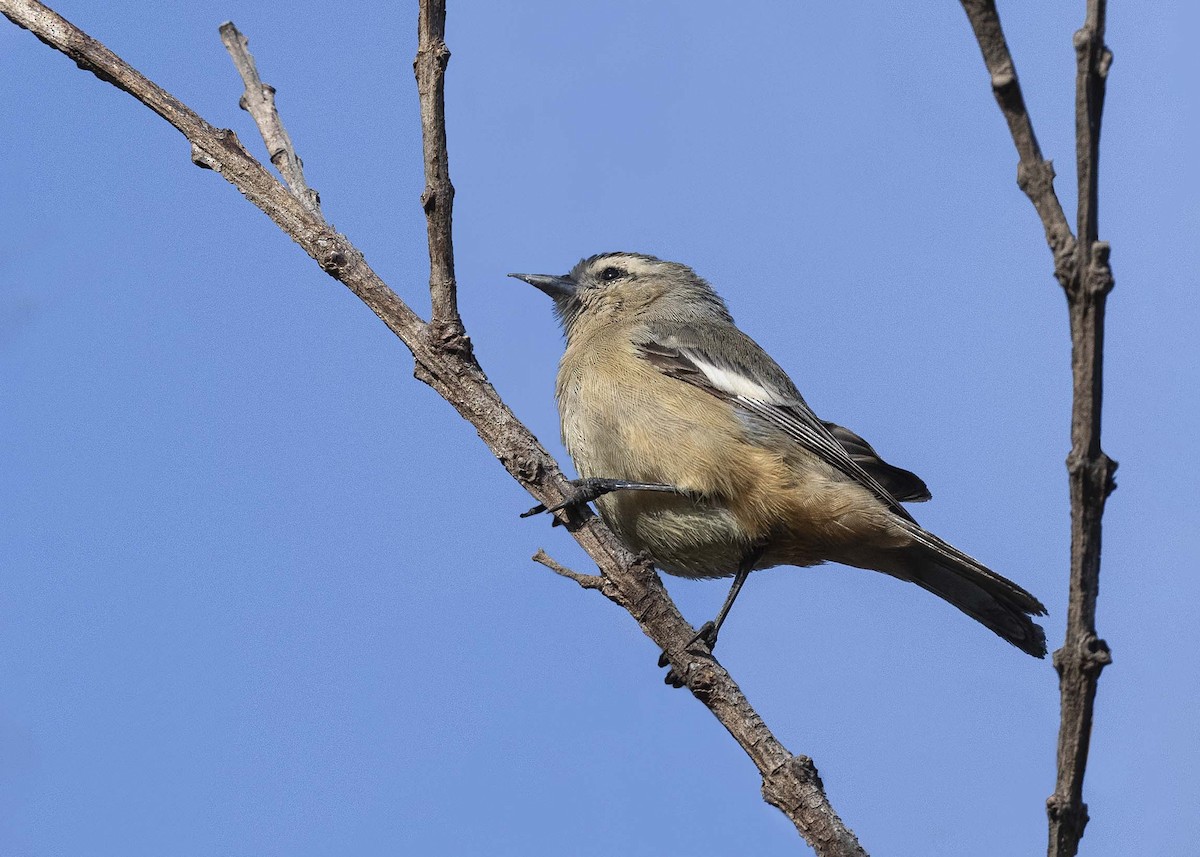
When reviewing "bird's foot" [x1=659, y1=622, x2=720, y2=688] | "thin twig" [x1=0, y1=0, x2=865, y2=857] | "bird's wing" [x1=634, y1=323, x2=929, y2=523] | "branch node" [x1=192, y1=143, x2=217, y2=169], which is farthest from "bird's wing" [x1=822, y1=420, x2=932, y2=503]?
"branch node" [x1=192, y1=143, x2=217, y2=169]

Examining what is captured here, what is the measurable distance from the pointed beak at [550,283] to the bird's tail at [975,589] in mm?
2864

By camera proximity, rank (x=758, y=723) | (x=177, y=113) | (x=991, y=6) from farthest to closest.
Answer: (x=177, y=113), (x=758, y=723), (x=991, y=6)

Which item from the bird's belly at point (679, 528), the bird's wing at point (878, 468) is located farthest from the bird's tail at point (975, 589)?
the bird's belly at point (679, 528)

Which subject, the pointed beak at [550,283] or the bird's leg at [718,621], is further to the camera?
the pointed beak at [550,283]

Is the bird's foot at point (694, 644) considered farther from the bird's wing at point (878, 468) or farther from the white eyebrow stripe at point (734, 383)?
the bird's wing at point (878, 468)

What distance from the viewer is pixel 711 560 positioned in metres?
6.57

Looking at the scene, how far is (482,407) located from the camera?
4.89 m

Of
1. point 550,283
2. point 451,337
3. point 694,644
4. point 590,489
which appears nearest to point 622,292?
point 550,283

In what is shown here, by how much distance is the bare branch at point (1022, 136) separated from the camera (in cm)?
255

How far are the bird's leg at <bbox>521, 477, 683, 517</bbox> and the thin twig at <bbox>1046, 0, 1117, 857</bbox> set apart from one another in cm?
237

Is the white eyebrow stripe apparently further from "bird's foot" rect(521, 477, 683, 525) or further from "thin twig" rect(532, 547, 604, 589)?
"thin twig" rect(532, 547, 604, 589)

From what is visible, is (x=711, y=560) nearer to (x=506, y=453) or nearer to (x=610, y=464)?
(x=610, y=464)

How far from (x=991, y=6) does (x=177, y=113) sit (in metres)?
3.83

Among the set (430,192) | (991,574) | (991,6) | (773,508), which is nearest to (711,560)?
(773,508)
